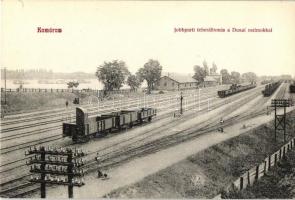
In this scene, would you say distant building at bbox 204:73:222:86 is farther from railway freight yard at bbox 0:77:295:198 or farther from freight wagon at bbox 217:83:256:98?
railway freight yard at bbox 0:77:295:198

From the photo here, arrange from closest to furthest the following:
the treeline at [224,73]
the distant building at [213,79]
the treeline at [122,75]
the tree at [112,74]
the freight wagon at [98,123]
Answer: the freight wagon at [98,123]
the tree at [112,74]
the treeline at [122,75]
the treeline at [224,73]
the distant building at [213,79]

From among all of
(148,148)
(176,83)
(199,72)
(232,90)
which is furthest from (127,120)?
(232,90)

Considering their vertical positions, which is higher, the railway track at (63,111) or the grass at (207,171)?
the railway track at (63,111)

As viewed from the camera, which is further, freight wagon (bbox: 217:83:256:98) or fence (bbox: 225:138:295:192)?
freight wagon (bbox: 217:83:256:98)

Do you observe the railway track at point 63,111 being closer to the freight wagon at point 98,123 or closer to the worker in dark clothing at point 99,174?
the freight wagon at point 98,123

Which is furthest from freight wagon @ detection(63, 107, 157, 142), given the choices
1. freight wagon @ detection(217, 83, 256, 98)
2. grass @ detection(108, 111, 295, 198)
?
freight wagon @ detection(217, 83, 256, 98)

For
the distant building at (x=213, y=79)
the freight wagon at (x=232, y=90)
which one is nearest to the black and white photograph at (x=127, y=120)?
the distant building at (x=213, y=79)
